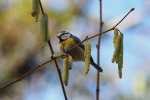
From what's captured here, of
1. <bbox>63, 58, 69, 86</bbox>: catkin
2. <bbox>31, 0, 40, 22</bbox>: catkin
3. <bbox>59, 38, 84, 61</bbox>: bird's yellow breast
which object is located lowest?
<bbox>63, 58, 69, 86</bbox>: catkin

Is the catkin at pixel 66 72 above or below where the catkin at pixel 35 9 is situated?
below

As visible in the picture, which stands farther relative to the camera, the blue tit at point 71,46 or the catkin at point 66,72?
the blue tit at point 71,46

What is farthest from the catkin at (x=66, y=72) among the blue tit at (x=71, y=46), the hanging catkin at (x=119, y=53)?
the blue tit at (x=71, y=46)

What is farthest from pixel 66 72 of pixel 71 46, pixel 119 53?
pixel 71 46

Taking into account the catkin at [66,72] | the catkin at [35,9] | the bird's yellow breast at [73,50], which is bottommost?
the catkin at [66,72]

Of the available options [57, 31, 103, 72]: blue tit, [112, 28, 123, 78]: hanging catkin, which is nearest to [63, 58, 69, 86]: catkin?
[112, 28, 123, 78]: hanging catkin

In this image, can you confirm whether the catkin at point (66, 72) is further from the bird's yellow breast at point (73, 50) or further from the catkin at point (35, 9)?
the bird's yellow breast at point (73, 50)

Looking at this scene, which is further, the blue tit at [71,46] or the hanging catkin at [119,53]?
the blue tit at [71,46]

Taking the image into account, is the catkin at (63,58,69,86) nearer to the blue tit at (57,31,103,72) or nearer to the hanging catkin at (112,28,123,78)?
the hanging catkin at (112,28,123,78)

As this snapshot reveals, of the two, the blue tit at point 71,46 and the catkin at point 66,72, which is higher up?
the blue tit at point 71,46

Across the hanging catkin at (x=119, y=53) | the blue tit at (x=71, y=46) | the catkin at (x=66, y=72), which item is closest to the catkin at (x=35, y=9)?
the catkin at (x=66, y=72)

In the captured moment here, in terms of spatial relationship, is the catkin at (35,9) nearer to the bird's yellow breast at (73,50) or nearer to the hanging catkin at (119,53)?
the hanging catkin at (119,53)

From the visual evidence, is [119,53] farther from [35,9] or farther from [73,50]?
[73,50]

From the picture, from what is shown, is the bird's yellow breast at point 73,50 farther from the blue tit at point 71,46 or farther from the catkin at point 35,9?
the catkin at point 35,9
